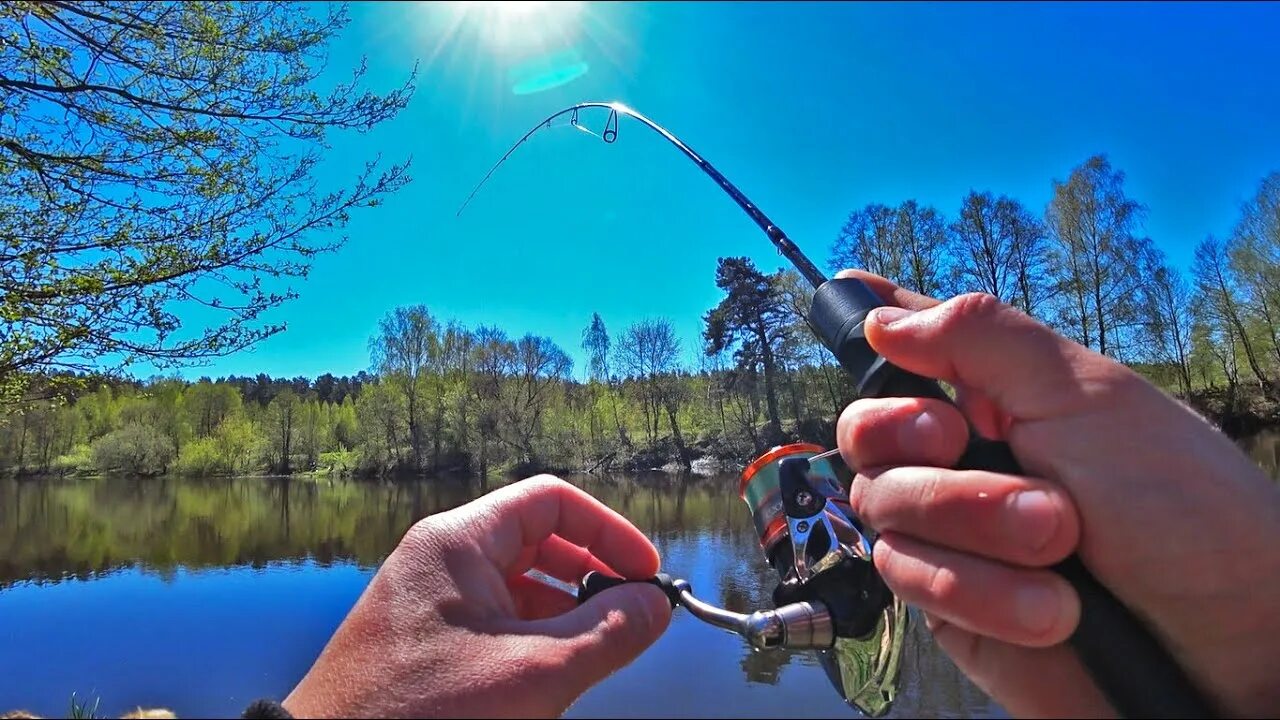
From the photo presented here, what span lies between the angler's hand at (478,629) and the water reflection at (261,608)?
2.46ft

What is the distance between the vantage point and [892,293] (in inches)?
57.1

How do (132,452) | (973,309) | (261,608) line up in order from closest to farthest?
(973,309) → (261,608) → (132,452)

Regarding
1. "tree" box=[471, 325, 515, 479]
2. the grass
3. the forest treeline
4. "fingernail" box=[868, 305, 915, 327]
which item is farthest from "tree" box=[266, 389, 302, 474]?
"fingernail" box=[868, 305, 915, 327]

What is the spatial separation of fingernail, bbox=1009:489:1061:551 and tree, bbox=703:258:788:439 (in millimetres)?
39247

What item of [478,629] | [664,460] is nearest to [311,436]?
[664,460]

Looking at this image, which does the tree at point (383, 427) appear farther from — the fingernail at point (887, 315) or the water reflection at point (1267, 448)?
the fingernail at point (887, 315)

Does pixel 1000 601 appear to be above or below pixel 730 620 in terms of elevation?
above

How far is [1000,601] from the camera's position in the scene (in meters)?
1.02

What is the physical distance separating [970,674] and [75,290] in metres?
7.34

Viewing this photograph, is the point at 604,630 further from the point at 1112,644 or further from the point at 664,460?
the point at 664,460

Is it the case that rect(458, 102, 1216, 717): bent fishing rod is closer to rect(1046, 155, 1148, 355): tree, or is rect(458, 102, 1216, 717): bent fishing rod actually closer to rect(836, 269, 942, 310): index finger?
rect(836, 269, 942, 310): index finger

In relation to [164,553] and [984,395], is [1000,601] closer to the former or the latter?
[984,395]

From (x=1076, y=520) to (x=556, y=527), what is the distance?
1.02m

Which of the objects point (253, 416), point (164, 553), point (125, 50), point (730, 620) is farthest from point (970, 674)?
point (253, 416)
